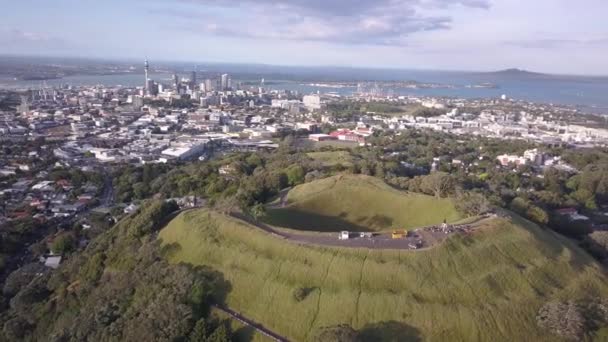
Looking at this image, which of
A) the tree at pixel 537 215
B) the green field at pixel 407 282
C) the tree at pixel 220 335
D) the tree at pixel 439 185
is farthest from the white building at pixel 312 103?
the tree at pixel 220 335

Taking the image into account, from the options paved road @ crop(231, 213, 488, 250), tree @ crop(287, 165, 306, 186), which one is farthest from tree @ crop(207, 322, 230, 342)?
tree @ crop(287, 165, 306, 186)

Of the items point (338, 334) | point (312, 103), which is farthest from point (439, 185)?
point (312, 103)

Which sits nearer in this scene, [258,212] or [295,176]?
[258,212]

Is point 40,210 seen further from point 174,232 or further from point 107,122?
point 107,122

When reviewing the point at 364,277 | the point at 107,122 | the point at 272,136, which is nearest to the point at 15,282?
the point at 364,277

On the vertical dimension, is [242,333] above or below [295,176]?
below

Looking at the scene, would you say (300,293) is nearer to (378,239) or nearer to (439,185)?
(378,239)
